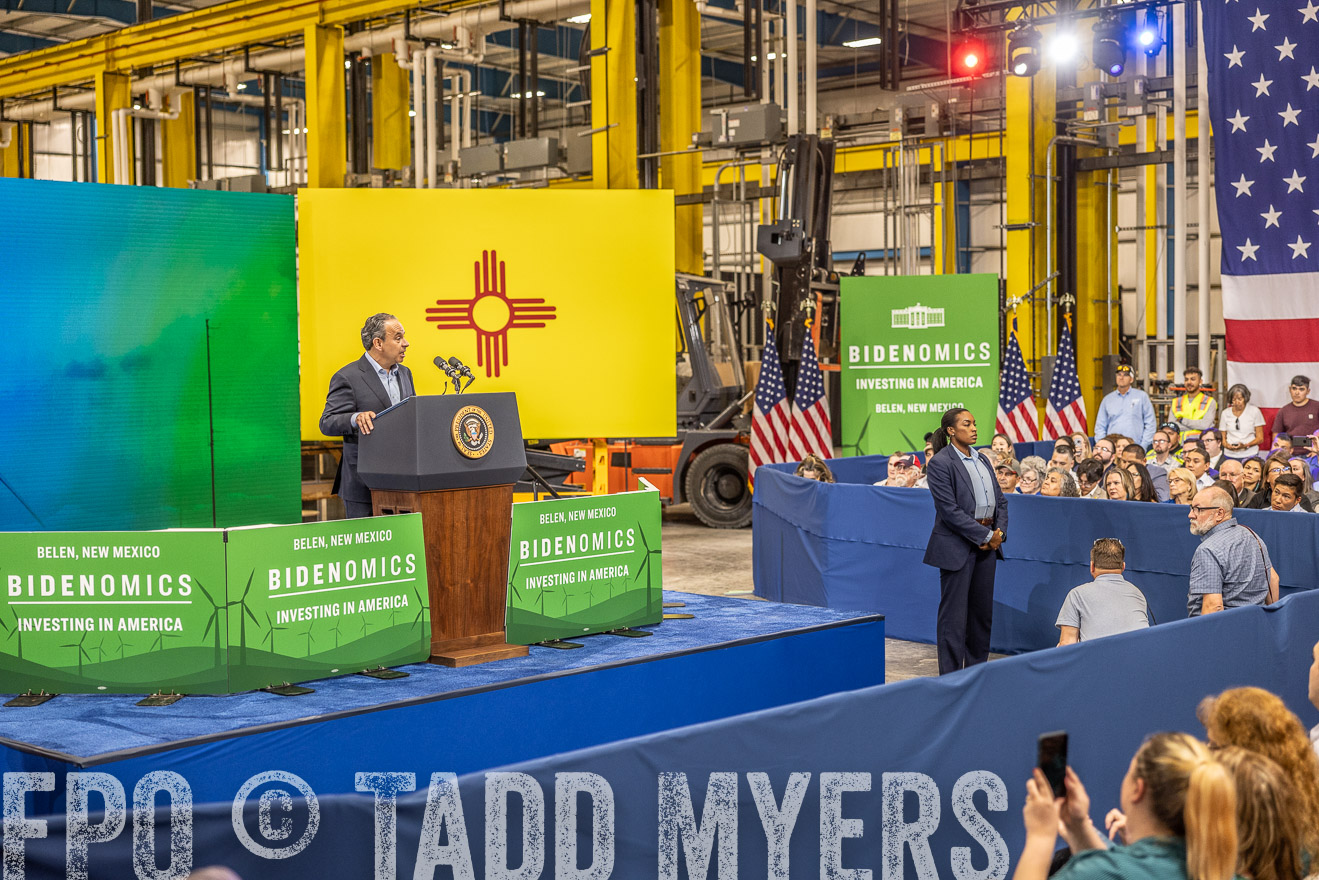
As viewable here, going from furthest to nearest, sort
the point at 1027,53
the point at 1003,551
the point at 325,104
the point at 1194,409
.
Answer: the point at 325,104 → the point at 1027,53 → the point at 1194,409 → the point at 1003,551

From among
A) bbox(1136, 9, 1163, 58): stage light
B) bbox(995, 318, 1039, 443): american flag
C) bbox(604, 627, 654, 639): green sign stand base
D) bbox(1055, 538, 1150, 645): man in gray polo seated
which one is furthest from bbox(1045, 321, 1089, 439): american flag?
bbox(604, 627, 654, 639): green sign stand base

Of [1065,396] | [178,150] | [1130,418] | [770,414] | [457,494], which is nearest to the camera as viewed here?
[457,494]

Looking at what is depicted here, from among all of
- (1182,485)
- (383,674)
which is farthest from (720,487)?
(383,674)

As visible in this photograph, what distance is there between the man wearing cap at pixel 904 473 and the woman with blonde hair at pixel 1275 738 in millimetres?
7284

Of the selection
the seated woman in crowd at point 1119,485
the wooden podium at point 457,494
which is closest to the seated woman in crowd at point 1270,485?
the seated woman in crowd at point 1119,485

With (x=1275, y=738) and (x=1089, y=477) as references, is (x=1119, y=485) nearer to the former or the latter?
(x=1089, y=477)

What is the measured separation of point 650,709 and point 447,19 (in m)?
13.8

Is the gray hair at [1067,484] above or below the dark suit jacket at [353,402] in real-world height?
below

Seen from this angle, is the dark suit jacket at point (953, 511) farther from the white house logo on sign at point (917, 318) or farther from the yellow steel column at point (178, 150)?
the yellow steel column at point (178, 150)

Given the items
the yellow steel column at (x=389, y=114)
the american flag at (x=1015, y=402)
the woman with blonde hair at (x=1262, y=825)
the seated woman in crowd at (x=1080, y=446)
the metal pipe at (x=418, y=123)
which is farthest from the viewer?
the yellow steel column at (x=389, y=114)

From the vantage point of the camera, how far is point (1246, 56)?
13.4 meters

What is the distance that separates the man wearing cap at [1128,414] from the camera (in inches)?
557

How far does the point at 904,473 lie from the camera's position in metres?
10.8

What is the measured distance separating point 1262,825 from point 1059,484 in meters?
7.07
